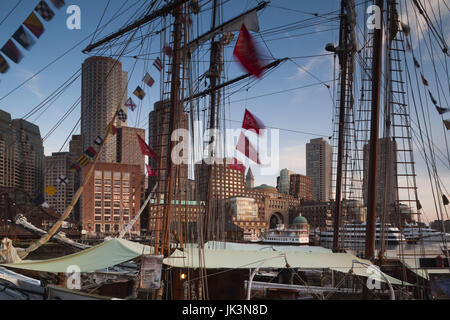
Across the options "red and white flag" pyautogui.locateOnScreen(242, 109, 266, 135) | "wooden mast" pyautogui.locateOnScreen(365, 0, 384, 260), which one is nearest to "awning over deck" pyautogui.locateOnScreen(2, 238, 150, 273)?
"wooden mast" pyautogui.locateOnScreen(365, 0, 384, 260)

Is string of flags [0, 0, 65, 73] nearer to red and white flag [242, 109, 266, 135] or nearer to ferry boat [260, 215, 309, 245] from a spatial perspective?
red and white flag [242, 109, 266, 135]

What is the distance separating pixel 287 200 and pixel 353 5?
163737mm

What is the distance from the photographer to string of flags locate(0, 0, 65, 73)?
45.7 ft

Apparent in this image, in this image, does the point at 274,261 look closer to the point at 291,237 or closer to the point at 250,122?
the point at 250,122

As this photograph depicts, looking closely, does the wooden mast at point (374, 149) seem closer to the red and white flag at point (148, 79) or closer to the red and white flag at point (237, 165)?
the red and white flag at point (237, 165)

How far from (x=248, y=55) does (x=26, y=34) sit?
860 centimetres

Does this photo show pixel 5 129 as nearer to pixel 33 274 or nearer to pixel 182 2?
pixel 33 274

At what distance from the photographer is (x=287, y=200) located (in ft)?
589

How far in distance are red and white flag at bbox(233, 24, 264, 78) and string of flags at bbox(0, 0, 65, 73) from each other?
723 centimetres

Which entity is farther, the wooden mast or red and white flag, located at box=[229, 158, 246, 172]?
red and white flag, located at box=[229, 158, 246, 172]

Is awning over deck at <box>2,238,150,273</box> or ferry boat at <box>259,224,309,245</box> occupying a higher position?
awning over deck at <box>2,238,150,273</box>

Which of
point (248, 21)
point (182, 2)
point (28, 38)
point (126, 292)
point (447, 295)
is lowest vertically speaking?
point (126, 292)
